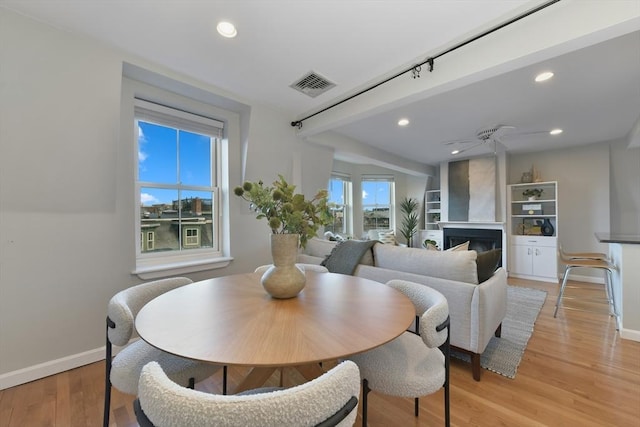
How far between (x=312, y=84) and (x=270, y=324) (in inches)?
86.4

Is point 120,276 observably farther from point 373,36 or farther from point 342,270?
point 373,36

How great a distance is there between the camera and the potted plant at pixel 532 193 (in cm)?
504

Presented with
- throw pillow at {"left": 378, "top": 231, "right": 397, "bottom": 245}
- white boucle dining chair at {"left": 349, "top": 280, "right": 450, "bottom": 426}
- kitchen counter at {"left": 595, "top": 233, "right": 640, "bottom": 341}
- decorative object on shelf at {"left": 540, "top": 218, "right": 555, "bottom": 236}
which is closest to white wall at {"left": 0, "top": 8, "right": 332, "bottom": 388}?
white boucle dining chair at {"left": 349, "top": 280, "right": 450, "bottom": 426}

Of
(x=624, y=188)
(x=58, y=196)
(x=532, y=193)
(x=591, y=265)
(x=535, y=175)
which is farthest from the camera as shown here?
(x=532, y=193)

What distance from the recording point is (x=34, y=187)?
69.8 inches

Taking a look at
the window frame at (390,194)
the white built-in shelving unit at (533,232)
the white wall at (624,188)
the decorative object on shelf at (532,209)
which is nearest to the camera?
the white wall at (624,188)

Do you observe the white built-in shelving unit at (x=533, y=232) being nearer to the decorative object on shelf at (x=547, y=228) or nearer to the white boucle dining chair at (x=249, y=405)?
the decorative object on shelf at (x=547, y=228)

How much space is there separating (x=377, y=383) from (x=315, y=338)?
484mm

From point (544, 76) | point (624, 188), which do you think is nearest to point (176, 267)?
point (544, 76)

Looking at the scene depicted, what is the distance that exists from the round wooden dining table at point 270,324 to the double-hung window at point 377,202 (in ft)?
16.2

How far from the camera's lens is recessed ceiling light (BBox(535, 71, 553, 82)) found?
88.5 inches

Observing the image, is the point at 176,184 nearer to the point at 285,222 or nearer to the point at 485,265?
the point at 285,222

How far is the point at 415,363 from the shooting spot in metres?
1.19

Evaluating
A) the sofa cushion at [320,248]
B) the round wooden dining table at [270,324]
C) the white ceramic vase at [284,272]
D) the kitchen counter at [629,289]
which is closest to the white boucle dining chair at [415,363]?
the round wooden dining table at [270,324]
